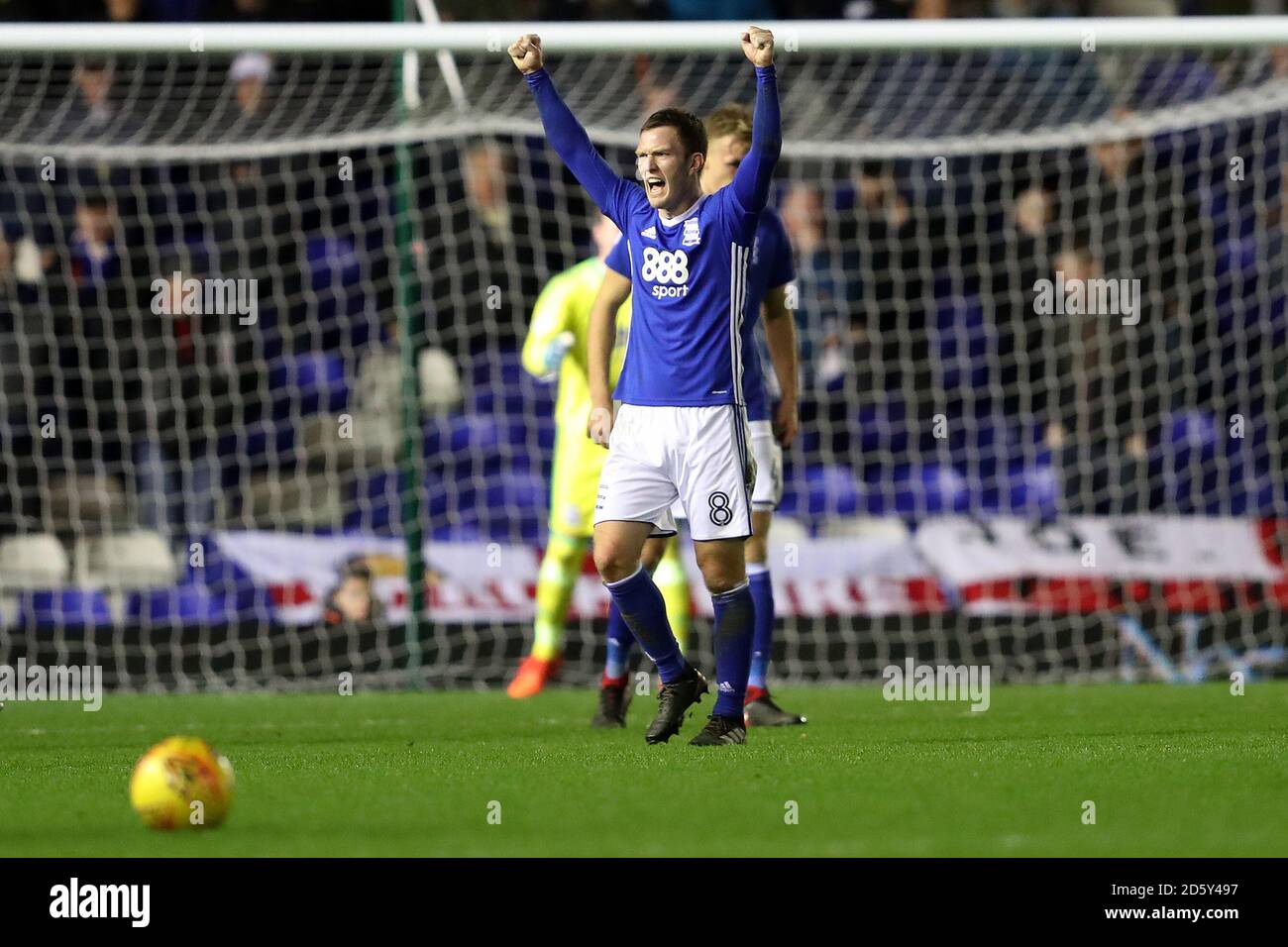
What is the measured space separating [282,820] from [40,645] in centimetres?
554

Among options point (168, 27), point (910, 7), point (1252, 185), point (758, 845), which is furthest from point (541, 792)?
point (910, 7)

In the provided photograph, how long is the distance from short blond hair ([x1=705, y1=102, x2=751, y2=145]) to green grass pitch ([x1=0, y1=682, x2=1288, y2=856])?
2050mm

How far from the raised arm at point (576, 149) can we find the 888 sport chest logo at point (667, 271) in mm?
184

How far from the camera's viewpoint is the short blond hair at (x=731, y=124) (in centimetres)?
630

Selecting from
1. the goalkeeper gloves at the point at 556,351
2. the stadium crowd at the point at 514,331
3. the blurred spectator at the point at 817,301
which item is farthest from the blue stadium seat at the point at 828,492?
the goalkeeper gloves at the point at 556,351

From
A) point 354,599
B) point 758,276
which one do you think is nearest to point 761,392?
point 758,276

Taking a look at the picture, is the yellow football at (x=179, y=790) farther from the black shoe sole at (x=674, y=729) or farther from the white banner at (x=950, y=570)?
the white banner at (x=950, y=570)

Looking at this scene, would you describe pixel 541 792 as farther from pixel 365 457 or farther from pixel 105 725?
pixel 365 457

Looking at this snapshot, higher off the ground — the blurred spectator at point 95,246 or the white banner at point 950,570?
the blurred spectator at point 95,246

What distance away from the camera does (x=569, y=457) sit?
7.61 metres

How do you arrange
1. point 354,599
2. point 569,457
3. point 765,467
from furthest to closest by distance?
point 354,599
point 569,457
point 765,467

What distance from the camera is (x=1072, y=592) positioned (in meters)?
9.40

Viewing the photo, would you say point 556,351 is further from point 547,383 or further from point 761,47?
point 547,383

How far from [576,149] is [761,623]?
6.62 feet
